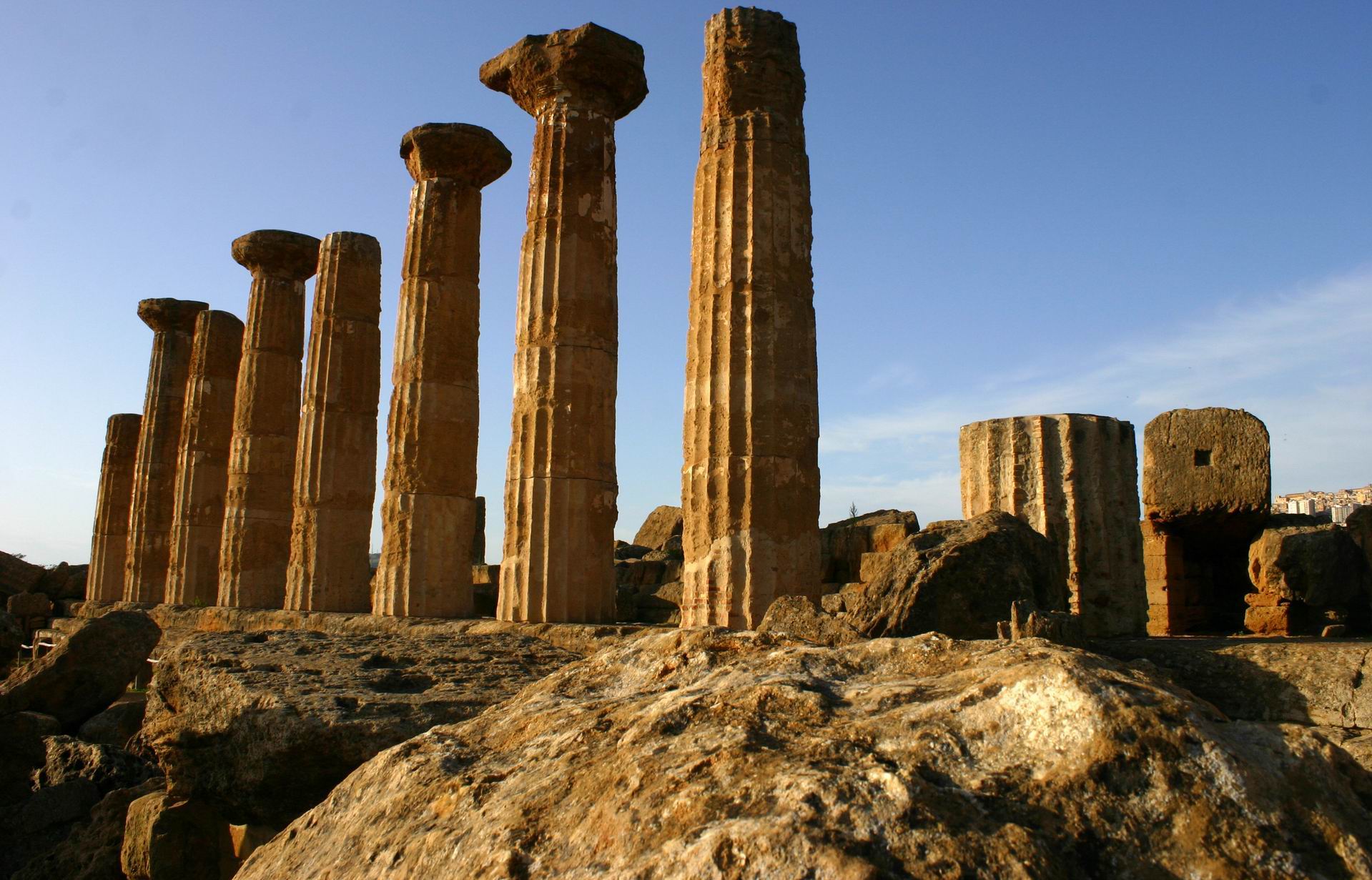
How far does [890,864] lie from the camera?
172cm

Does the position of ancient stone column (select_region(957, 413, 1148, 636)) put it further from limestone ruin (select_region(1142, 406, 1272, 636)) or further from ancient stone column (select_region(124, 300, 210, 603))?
ancient stone column (select_region(124, 300, 210, 603))

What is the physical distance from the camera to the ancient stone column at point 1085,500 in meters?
7.97

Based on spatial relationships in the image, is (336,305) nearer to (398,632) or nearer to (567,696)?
(398,632)

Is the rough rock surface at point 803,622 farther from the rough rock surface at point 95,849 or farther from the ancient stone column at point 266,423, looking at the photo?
the ancient stone column at point 266,423

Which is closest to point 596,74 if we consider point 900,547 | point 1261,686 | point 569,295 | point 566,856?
point 569,295

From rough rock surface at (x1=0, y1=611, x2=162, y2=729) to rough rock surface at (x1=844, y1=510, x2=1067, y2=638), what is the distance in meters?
8.67

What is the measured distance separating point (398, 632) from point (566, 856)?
10.8 meters

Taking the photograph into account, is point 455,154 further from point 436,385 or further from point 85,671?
point 85,671

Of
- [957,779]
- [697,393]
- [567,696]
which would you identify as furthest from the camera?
[697,393]

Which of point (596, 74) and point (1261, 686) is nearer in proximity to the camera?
point (1261, 686)

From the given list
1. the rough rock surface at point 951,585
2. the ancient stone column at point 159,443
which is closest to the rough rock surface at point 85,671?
the rough rock surface at point 951,585

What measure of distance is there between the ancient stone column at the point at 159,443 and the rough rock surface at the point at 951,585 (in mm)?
20540

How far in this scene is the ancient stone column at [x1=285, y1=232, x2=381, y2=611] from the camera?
52.0 ft

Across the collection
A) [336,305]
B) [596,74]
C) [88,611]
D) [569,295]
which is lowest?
[88,611]
